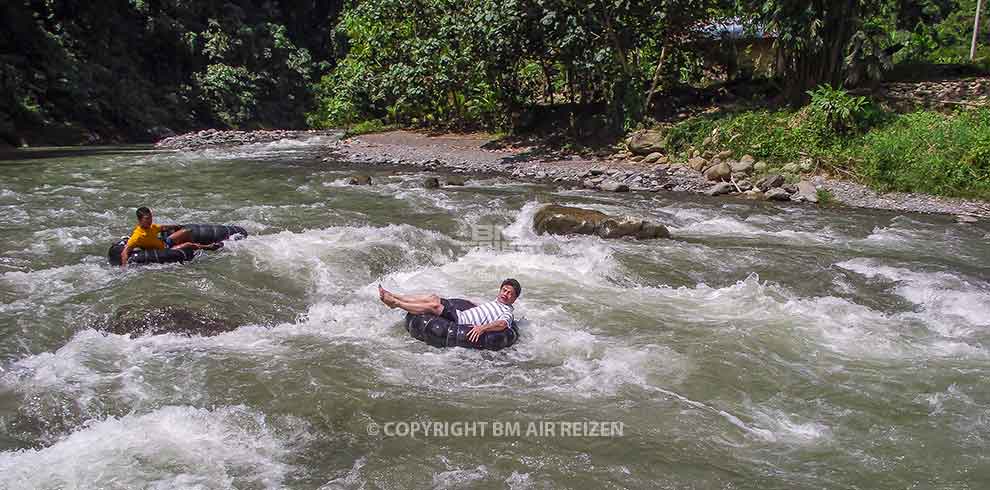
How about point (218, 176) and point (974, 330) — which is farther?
point (218, 176)

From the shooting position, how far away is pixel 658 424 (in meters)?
5.94

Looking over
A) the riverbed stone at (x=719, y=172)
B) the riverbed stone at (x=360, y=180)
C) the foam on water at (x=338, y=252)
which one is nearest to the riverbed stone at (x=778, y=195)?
the riverbed stone at (x=719, y=172)

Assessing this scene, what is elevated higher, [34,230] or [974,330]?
[34,230]

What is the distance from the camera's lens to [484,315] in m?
7.42

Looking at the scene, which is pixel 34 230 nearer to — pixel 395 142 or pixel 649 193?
pixel 649 193

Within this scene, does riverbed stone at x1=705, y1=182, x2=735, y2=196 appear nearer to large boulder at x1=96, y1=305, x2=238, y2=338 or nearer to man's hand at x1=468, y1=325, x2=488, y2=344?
man's hand at x1=468, y1=325, x2=488, y2=344

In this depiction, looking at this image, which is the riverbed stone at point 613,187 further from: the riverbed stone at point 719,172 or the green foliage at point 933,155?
the green foliage at point 933,155

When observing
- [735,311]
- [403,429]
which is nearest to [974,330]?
[735,311]

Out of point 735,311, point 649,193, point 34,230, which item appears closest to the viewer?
point 735,311

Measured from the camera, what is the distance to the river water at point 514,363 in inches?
209

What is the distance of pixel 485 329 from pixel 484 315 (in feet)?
0.66

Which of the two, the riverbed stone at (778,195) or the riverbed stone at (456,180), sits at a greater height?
the riverbed stone at (456,180)

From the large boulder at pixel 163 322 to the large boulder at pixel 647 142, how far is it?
14226 millimetres

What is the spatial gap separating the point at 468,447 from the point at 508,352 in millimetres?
1884
